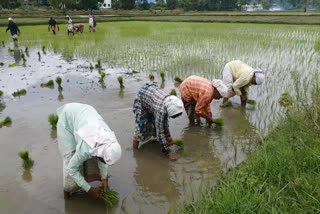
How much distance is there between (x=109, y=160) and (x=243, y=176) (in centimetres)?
146

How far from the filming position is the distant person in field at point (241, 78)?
5.21 m

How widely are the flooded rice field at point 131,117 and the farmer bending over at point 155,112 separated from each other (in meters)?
0.25

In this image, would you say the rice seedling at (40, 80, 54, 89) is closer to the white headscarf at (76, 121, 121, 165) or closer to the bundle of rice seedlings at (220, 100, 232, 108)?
the bundle of rice seedlings at (220, 100, 232, 108)

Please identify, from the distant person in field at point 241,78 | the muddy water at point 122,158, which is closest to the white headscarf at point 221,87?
the muddy water at point 122,158

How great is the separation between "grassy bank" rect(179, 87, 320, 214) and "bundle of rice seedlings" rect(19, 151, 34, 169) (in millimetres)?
2104

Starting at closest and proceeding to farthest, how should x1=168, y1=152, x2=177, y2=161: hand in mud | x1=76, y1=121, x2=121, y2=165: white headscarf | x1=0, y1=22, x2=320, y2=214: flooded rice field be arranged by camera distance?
x1=76, y1=121, x2=121, y2=165: white headscarf, x1=0, y1=22, x2=320, y2=214: flooded rice field, x1=168, y1=152, x2=177, y2=161: hand in mud

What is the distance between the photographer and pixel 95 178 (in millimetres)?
2988

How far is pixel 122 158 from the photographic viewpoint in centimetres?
395

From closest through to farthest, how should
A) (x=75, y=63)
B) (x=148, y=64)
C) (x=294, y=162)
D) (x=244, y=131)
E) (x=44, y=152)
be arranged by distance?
(x=294, y=162)
(x=44, y=152)
(x=244, y=131)
(x=148, y=64)
(x=75, y=63)

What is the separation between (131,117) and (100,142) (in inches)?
112

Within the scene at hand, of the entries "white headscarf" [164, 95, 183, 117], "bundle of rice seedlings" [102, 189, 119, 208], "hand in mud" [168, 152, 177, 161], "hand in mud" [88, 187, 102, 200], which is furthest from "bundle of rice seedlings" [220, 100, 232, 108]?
"hand in mud" [88, 187, 102, 200]

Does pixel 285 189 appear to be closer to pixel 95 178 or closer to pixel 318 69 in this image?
pixel 95 178

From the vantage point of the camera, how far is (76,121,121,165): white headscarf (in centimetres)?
237

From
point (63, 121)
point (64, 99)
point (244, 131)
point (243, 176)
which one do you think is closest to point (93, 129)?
point (63, 121)
